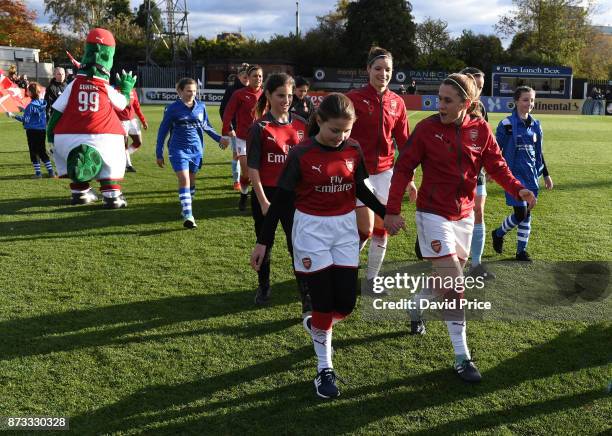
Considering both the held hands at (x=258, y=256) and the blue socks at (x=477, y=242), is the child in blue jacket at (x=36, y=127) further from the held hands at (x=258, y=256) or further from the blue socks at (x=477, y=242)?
the held hands at (x=258, y=256)

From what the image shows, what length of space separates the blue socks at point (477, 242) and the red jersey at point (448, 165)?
1855 mm

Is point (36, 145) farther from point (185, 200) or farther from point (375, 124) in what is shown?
point (375, 124)

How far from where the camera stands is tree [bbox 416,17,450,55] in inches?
2152

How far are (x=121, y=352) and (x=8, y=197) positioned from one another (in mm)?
6795

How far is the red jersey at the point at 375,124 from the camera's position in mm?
5145

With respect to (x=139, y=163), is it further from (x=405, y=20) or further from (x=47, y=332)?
(x=405, y=20)

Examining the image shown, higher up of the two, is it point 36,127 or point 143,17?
point 143,17

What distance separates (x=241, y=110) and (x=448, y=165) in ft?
18.2

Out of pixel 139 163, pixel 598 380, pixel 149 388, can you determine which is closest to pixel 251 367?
pixel 149 388

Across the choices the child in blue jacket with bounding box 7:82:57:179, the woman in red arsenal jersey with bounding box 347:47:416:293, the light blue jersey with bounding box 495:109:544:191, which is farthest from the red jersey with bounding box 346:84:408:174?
the child in blue jacket with bounding box 7:82:57:179

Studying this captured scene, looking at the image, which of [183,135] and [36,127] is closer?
[183,135]

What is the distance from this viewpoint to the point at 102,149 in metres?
8.23

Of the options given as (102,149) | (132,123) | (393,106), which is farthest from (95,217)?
(393,106)

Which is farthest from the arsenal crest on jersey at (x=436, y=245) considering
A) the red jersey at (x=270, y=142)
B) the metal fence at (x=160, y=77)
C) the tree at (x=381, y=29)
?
the tree at (x=381, y=29)
